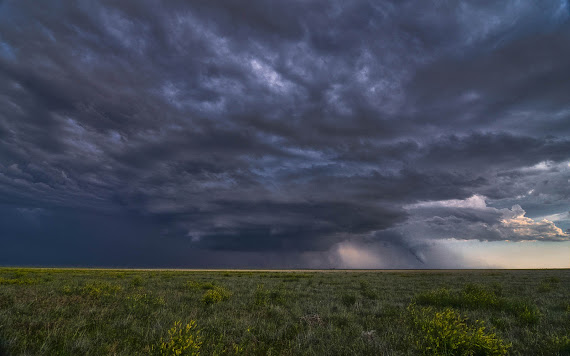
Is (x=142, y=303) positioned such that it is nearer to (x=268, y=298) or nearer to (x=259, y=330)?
(x=268, y=298)

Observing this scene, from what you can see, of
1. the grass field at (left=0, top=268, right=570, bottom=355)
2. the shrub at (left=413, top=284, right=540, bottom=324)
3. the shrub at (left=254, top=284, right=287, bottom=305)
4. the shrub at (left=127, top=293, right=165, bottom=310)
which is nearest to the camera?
the grass field at (left=0, top=268, right=570, bottom=355)

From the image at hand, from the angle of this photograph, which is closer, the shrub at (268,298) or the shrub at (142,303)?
the shrub at (142,303)

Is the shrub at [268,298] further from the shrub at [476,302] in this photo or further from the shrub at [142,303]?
the shrub at [476,302]

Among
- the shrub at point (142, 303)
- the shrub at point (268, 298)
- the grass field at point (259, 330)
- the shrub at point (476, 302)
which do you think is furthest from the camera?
the shrub at point (268, 298)

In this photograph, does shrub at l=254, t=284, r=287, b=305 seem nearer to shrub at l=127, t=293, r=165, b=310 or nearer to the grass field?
the grass field

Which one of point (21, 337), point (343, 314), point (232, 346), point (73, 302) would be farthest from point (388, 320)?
point (73, 302)

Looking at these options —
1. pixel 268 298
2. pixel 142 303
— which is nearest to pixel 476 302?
pixel 268 298

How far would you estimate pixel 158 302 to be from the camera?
36.0 ft

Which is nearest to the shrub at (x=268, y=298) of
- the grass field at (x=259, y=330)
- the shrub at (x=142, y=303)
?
the grass field at (x=259, y=330)

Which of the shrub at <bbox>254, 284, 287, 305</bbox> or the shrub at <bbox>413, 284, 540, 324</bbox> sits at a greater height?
the shrub at <bbox>413, 284, 540, 324</bbox>

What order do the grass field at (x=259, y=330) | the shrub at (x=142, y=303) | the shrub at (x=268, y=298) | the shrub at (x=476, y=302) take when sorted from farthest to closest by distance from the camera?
the shrub at (x=268, y=298)
the shrub at (x=476, y=302)
the shrub at (x=142, y=303)
the grass field at (x=259, y=330)

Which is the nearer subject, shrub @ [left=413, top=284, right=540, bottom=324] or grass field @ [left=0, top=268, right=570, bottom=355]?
grass field @ [left=0, top=268, right=570, bottom=355]

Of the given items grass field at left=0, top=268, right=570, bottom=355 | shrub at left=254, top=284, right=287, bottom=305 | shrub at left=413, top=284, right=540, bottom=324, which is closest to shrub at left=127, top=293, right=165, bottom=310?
grass field at left=0, top=268, right=570, bottom=355

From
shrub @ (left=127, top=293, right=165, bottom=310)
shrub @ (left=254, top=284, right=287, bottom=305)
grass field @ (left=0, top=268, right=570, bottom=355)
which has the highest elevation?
grass field @ (left=0, top=268, right=570, bottom=355)
